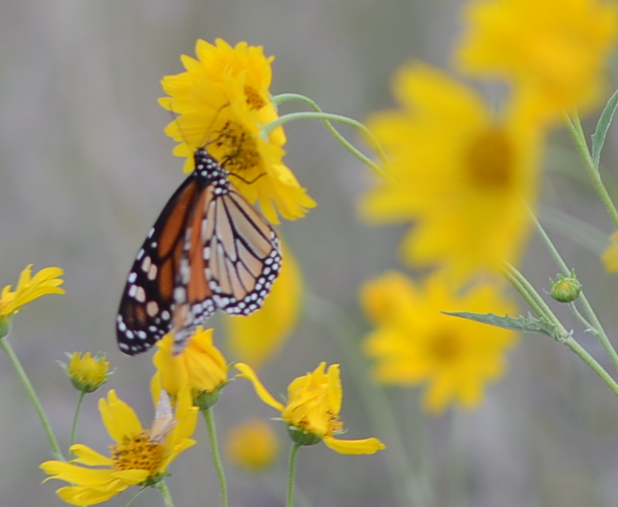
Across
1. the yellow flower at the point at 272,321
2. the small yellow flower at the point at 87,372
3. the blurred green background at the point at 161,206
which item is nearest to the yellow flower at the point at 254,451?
the yellow flower at the point at 272,321

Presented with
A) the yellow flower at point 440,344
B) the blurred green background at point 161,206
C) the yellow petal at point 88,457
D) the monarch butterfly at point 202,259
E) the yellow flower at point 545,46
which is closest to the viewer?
the yellow flower at point 545,46

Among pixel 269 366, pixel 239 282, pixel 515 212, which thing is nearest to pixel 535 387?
pixel 269 366

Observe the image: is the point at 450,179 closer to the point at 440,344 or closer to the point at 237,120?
the point at 237,120

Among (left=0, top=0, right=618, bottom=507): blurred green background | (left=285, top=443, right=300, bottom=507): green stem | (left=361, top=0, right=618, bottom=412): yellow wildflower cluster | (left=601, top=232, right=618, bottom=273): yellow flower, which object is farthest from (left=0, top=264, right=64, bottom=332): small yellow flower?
(left=0, top=0, right=618, bottom=507): blurred green background

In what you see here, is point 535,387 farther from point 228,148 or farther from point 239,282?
point 228,148

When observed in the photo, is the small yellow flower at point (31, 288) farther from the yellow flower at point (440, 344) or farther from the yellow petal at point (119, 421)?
the yellow flower at point (440, 344)

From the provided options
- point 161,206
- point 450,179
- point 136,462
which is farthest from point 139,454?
point 161,206
